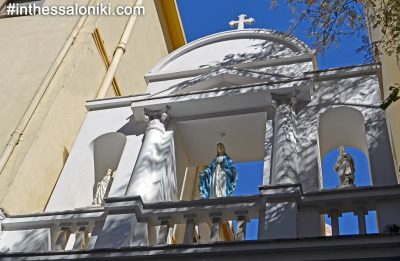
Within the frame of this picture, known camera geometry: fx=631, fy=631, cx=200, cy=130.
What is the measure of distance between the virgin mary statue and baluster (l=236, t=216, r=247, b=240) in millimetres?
1467

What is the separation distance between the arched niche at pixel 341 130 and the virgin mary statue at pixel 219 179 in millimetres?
1465

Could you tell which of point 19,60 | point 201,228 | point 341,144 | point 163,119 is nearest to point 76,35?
point 19,60

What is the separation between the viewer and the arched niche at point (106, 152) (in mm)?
11242

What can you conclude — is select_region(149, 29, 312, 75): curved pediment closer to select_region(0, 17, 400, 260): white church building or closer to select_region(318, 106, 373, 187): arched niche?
select_region(0, 17, 400, 260): white church building

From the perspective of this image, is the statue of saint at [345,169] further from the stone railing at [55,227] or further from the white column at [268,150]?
the stone railing at [55,227]

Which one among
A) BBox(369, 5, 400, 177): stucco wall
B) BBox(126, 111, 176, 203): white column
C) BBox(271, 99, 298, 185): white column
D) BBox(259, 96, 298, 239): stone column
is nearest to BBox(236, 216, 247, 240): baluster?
BBox(259, 96, 298, 239): stone column

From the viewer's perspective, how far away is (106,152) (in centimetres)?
1149

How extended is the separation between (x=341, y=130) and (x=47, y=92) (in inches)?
204

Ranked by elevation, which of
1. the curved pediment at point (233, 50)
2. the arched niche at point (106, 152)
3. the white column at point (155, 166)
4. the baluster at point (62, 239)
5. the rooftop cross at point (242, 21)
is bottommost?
the baluster at point (62, 239)

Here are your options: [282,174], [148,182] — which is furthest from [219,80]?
[282,174]

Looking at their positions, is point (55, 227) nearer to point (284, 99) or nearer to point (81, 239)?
point (81, 239)

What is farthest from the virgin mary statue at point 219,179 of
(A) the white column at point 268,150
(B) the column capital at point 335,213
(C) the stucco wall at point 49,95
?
(C) the stucco wall at point 49,95

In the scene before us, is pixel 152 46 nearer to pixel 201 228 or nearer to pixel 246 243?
pixel 201 228

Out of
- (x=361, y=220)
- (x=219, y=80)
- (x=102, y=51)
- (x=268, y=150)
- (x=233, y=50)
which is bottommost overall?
(x=361, y=220)
